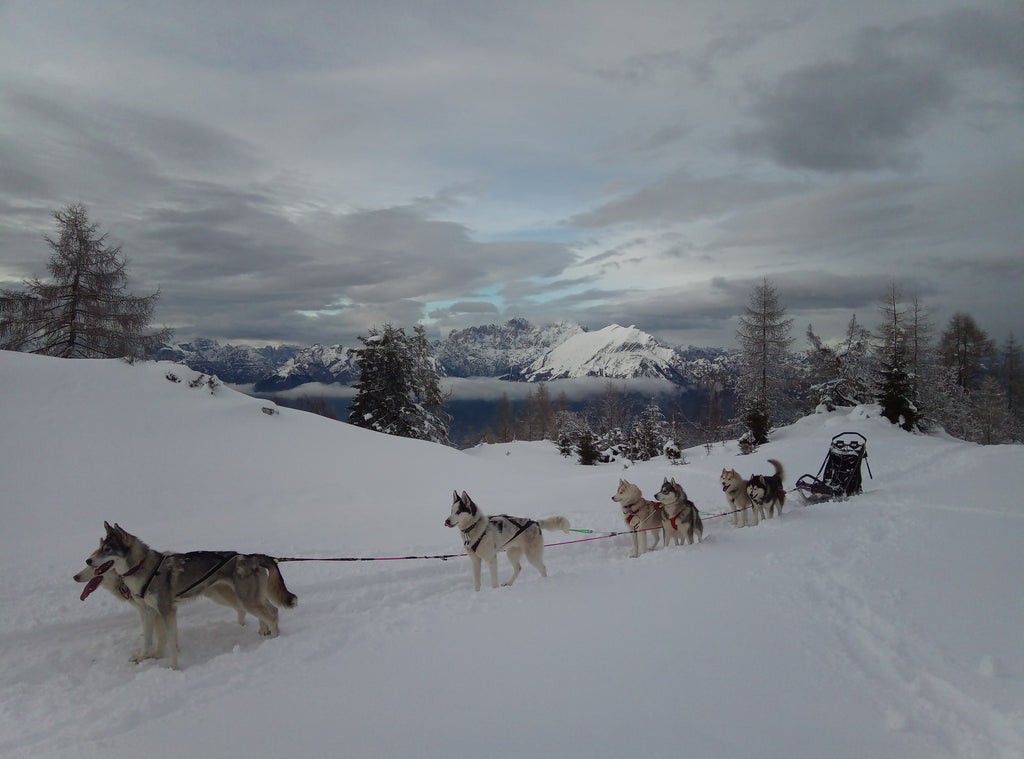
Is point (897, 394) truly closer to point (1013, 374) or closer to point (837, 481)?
point (837, 481)

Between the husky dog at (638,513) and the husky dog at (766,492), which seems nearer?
the husky dog at (638,513)

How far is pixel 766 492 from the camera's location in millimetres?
9781

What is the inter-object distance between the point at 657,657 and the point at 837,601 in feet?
8.21

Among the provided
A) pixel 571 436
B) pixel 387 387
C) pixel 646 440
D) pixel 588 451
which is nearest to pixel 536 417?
pixel 571 436

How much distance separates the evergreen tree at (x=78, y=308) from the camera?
64.7 ft

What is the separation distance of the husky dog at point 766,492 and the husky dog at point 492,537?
5.09 m

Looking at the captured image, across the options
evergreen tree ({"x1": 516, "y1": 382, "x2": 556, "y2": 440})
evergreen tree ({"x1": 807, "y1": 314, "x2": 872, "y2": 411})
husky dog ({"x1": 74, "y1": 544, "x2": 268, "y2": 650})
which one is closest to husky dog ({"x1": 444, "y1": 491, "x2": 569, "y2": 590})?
husky dog ({"x1": 74, "y1": 544, "x2": 268, "y2": 650})

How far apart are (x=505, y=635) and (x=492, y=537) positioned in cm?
184

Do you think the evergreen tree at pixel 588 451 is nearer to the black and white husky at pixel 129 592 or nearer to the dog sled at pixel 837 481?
the dog sled at pixel 837 481

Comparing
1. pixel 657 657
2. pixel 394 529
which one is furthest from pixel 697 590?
pixel 394 529

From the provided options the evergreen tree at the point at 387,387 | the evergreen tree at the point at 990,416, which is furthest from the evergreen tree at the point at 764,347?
the evergreen tree at the point at 387,387

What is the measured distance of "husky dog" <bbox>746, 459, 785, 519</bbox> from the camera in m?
9.61

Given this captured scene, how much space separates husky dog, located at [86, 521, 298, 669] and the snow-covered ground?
0.30 meters

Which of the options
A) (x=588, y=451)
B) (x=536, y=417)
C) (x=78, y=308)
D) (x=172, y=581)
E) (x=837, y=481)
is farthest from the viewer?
(x=536, y=417)
